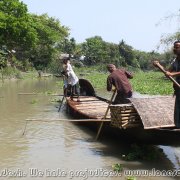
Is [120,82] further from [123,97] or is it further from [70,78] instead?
[70,78]

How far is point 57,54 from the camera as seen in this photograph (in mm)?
52031

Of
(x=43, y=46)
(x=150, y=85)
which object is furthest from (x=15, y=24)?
(x=150, y=85)

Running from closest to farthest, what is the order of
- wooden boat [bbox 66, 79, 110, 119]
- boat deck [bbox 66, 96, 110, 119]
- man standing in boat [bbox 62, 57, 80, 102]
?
1. wooden boat [bbox 66, 79, 110, 119]
2. boat deck [bbox 66, 96, 110, 119]
3. man standing in boat [bbox 62, 57, 80, 102]

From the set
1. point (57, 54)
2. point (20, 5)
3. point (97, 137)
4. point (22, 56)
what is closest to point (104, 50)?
point (57, 54)

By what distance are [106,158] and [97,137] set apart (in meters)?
1.26

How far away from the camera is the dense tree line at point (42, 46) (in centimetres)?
3647

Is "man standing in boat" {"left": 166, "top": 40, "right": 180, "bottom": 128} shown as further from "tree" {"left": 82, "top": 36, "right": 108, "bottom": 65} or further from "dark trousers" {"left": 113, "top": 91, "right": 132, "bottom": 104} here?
"tree" {"left": 82, "top": 36, "right": 108, "bottom": 65}

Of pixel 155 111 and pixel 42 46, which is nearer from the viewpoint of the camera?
pixel 155 111

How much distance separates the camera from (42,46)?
1869 inches

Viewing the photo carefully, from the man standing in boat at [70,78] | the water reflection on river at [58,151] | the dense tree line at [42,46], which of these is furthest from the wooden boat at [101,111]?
the dense tree line at [42,46]

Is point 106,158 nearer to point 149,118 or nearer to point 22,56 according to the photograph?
point 149,118

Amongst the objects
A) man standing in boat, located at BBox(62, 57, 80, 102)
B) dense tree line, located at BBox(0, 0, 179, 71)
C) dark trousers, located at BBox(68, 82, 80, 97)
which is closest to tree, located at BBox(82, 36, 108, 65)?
dense tree line, located at BBox(0, 0, 179, 71)

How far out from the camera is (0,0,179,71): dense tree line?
120ft

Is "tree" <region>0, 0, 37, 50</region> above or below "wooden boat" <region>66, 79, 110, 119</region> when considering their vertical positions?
above
